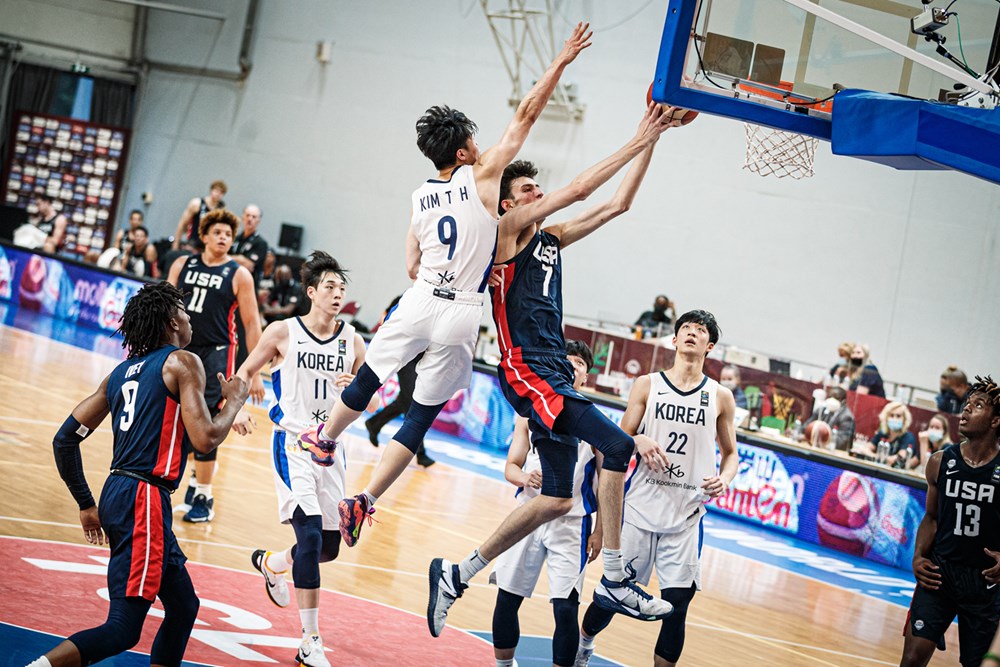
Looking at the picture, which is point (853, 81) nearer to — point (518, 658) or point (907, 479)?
point (518, 658)

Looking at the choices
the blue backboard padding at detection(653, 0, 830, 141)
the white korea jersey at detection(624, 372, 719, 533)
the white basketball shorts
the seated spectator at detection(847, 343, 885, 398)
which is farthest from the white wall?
the white basketball shorts

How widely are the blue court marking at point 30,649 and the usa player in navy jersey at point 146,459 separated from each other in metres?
0.79

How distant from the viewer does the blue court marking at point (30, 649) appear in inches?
201

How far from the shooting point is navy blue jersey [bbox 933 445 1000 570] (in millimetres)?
6113

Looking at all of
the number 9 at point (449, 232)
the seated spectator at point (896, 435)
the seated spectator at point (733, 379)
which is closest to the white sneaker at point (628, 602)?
the number 9 at point (449, 232)

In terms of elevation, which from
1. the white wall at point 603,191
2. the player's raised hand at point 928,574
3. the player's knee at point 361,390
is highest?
the white wall at point 603,191

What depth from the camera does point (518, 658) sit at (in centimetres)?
688

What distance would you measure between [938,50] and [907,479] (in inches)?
301

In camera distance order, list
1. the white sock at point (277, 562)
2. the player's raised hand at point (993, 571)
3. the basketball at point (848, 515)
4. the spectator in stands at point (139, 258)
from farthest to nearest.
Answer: the spectator in stands at point (139, 258), the basketball at point (848, 515), the white sock at point (277, 562), the player's raised hand at point (993, 571)

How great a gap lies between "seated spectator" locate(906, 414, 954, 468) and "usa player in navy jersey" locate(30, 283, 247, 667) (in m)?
9.95

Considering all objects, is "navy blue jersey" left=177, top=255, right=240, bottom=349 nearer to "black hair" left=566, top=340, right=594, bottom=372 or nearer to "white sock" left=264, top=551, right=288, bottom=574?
"white sock" left=264, top=551, right=288, bottom=574

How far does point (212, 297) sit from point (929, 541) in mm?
5549

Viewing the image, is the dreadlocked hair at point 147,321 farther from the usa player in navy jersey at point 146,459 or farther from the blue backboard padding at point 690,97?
the blue backboard padding at point 690,97

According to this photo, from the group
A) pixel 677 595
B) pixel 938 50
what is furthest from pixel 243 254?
pixel 938 50
